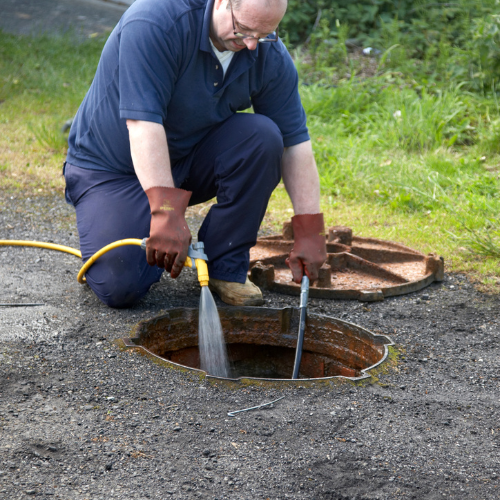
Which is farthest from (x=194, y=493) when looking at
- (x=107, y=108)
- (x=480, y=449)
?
(x=107, y=108)

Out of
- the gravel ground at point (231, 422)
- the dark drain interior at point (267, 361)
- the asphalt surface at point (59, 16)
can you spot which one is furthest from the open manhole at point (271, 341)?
the asphalt surface at point (59, 16)

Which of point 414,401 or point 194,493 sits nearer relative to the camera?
point 194,493

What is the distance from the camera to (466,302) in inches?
112

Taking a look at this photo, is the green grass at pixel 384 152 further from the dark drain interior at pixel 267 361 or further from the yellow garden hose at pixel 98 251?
the yellow garden hose at pixel 98 251

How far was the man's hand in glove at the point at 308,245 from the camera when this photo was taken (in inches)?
101

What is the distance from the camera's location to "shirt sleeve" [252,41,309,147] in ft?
8.55

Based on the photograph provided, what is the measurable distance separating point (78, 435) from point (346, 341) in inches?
46.7

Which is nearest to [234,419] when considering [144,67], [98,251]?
[98,251]

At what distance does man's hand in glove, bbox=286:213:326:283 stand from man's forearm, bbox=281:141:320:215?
0.07 metres

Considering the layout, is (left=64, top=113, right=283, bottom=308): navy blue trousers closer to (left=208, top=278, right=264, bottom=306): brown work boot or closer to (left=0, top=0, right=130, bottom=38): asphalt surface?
(left=208, top=278, right=264, bottom=306): brown work boot

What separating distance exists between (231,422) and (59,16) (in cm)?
744

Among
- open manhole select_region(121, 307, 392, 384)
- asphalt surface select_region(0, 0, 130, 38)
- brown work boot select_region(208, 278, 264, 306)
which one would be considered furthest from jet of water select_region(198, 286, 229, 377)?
asphalt surface select_region(0, 0, 130, 38)

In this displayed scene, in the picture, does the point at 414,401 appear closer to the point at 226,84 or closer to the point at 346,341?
the point at 346,341

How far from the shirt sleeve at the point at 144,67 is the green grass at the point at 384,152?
5.86ft
